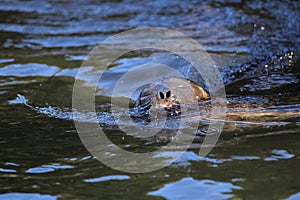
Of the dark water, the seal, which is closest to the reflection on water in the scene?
the dark water

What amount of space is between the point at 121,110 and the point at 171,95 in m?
0.44

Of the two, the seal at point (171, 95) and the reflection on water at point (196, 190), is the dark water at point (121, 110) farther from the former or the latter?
the seal at point (171, 95)

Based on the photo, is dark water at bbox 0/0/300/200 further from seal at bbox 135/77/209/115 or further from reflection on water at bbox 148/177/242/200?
seal at bbox 135/77/209/115

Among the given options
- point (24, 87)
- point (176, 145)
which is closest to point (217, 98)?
point (176, 145)

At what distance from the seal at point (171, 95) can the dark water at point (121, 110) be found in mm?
262

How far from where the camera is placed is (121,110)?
4.11m

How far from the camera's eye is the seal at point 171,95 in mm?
3809

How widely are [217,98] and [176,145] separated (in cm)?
104

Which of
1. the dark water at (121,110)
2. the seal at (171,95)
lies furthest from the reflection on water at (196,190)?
the seal at (171,95)

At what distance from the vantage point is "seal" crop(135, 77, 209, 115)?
3809mm

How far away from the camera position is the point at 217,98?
420 cm

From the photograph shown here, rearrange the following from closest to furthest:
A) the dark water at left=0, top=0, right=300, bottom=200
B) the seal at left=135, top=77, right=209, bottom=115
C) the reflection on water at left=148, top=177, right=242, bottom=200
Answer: the reflection on water at left=148, top=177, right=242, bottom=200, the dark water at left=0, top=0, right=300, bottom=200, the seal at left=135, top=77, right=209, bottom=115

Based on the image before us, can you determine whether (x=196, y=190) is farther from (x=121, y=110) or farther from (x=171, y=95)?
(x=121, y=110)

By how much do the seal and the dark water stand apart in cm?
26
